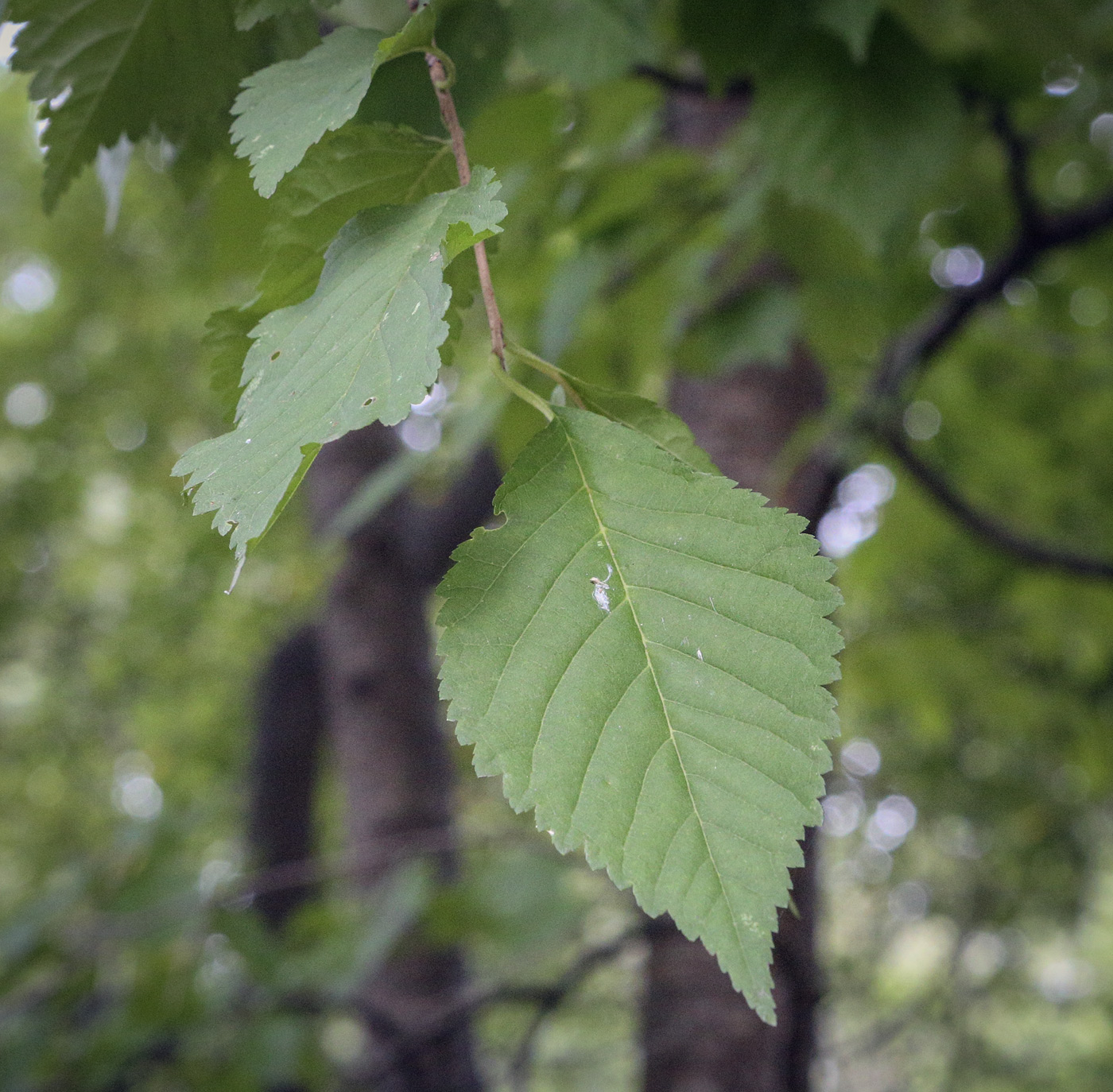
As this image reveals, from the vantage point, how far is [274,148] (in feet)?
1.48

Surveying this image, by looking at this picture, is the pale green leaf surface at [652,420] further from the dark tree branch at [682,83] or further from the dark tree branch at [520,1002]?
the dark tree branch at [520,1002]

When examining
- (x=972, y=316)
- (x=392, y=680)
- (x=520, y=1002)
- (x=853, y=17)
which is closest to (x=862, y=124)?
(x=853, y=17)

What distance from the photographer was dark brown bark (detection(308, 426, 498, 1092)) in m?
2.87

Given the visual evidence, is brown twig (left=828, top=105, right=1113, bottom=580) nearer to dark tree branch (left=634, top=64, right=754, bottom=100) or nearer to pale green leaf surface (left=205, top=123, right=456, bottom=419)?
dark tree branch (left=634, top=64, right=754, bottom=100)

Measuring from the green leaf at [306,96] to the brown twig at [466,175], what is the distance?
0.7 inches

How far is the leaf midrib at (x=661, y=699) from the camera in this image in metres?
0.39

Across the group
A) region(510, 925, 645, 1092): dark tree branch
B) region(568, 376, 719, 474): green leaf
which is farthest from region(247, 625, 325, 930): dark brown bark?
region(568, 376, 719, 474): green leaf

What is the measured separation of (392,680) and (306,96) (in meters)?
2.77

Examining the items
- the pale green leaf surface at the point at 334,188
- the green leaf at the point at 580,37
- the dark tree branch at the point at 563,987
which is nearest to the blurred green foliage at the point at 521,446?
the green leaf at the point at 580,37

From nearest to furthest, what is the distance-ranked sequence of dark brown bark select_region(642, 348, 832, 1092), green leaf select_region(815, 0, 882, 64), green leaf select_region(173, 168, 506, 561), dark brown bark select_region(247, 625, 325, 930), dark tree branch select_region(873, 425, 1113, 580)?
green leaf select_region(173, 168, 506, 561) < green leaf select_region(815, 0, 882, 64) < dark brown bark select_region(642, 348, 832, 1092) < dark tree branch select_region(873, 425, 1113, 580) < dark brown bark select_region(247, 625, 325, 930)

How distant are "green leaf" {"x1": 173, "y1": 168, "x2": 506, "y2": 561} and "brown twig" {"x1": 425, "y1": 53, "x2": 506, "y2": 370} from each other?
28mm

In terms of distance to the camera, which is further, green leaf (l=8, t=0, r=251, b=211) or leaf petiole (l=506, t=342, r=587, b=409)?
green leaf (l=8, t=0, r=251, b=211)

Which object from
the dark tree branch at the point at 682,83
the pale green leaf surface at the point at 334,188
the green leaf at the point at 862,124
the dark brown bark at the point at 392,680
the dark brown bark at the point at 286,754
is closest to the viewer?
the pale green leaf surface at the point at 334,188

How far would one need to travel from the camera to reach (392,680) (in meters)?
3.14
